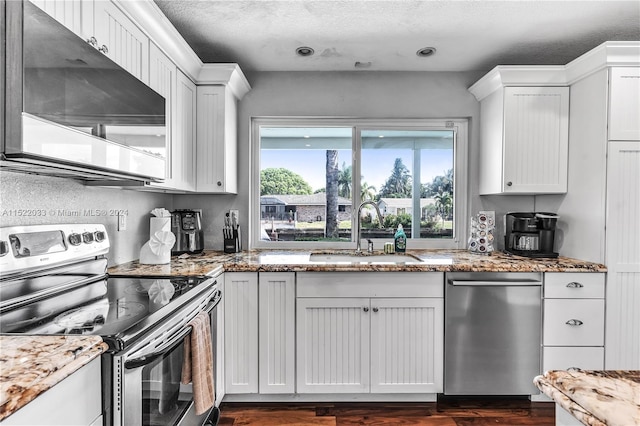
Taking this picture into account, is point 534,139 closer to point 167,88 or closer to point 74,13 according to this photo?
point 167,88

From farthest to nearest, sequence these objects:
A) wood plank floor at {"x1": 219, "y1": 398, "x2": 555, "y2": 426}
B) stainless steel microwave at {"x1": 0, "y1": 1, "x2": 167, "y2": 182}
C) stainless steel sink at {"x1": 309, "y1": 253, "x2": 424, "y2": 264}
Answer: stainless steel sink at {"x1": 309, "y1": 253, "x2": 424, "y2": 264} → wood plank floor at {"x1": 219, "y1": 398, "x2": 555, "y2": 426} → stainless steel microwave at {"x1": 0, "y1": 1, "x2": 167, "y2": 182}

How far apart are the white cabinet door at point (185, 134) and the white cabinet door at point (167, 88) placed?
0.05 meters

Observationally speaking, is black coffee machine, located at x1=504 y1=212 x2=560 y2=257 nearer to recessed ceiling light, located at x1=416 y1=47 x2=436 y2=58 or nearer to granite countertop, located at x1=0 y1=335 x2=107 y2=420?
recessed ceiling light, located at x1=416 y1=47 x2=436 y2=58

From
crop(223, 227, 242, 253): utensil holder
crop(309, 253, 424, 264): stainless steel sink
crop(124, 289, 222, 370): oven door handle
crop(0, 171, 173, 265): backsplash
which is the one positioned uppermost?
crop(0, 171, 173, 265): backsplash

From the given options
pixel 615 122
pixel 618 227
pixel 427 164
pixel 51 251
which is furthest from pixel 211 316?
pixel 615 122

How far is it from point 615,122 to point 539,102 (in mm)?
468

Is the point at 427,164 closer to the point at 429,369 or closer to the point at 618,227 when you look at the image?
the point at 618,227

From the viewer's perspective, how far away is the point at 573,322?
2195mm

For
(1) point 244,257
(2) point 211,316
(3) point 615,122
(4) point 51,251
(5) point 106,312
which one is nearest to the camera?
(5) point 106,312

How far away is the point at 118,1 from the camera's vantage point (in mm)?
1587

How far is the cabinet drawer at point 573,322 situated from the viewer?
219cm

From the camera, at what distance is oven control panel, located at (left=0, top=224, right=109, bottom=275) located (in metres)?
1.29

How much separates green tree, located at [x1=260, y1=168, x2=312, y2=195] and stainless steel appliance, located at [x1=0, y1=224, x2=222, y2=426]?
4.38 feet

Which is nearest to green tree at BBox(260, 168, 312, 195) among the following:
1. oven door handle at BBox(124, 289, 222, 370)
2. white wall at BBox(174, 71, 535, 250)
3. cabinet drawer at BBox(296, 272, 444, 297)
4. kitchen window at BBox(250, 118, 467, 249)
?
kitchen window at BBox(250, 118, 467, 249)
